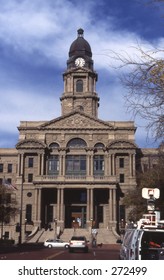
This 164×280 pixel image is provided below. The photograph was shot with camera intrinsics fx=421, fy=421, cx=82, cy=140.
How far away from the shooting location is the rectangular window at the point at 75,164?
240 feet

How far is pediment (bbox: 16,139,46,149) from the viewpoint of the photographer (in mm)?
72625

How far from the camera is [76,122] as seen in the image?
74.5 meters

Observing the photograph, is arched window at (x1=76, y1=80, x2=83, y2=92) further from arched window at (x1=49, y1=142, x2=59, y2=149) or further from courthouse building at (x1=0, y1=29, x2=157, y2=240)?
arched window at (x1=49, y1=142, x2=59, y2=149)

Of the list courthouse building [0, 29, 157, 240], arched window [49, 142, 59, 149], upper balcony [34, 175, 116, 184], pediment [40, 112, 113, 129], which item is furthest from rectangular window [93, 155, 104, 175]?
arched window [49, 142, 59, 149]

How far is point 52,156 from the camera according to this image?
74.4 metres

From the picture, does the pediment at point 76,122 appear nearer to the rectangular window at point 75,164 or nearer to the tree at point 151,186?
the rectangular window at point 75,164

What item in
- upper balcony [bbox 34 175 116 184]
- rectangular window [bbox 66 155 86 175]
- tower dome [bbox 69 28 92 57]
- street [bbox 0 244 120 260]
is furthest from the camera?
tower dome [bbox 69 28 92 57]

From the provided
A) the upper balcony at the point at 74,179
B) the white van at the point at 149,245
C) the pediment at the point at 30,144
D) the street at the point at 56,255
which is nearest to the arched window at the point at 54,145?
the pediment at the point at 30,144

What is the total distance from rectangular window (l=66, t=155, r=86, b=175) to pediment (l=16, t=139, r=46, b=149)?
18.0ft

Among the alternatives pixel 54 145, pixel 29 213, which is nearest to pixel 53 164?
pixel 54 145

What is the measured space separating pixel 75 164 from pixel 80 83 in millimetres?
20236
